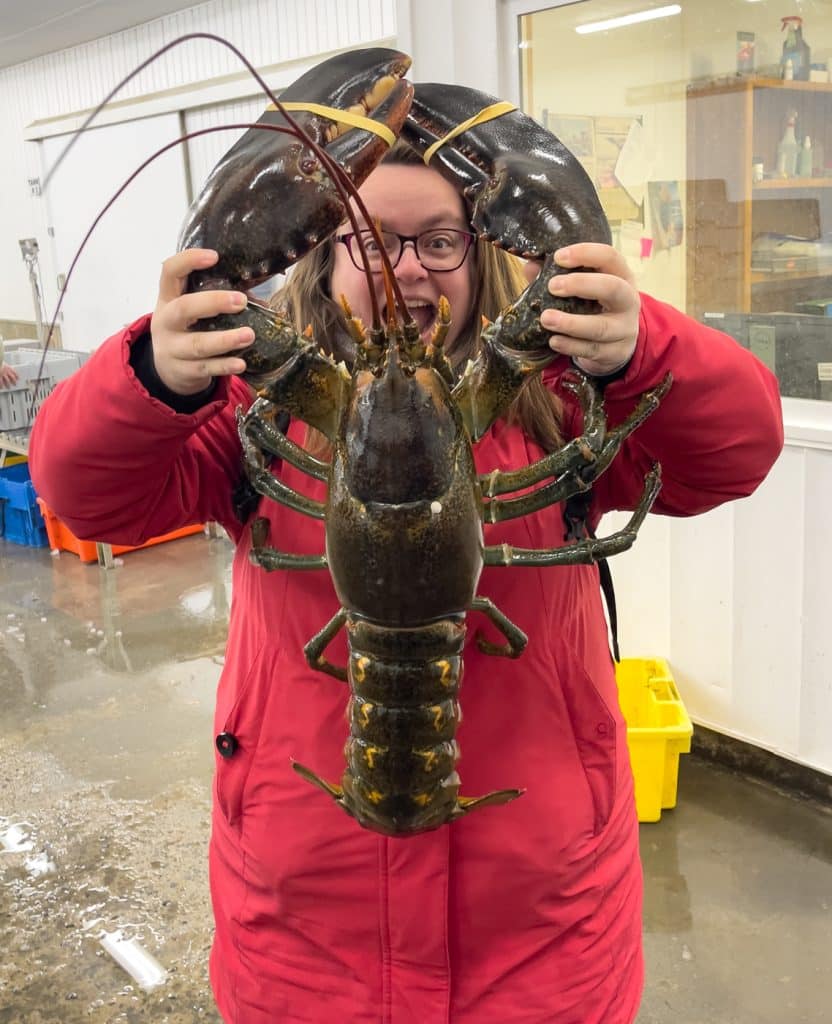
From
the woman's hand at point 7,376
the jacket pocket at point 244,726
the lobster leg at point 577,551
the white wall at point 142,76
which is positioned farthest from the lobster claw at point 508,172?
the woman's hand at point 7,376

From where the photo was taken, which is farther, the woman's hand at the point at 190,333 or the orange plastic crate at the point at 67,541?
the orange plastic crate at the point at 67,541

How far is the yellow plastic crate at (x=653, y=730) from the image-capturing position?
2.69m

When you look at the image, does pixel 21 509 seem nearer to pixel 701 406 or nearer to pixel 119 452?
pixel 119 452

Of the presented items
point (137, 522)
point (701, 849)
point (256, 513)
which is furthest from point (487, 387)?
point (701, 849)

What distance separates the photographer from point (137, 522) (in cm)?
119

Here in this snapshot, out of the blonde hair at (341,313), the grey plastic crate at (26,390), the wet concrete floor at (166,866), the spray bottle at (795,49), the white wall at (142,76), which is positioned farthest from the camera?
the grey plastic crate at (26,390)

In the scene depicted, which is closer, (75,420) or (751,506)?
(75,420)

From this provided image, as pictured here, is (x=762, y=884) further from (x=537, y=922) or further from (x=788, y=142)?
(x=788, y=142)

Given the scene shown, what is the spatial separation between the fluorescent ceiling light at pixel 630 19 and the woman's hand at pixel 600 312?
7.08 ft

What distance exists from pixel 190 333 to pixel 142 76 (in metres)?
5.69

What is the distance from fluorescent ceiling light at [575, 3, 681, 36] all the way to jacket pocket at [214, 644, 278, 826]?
7.85 ft

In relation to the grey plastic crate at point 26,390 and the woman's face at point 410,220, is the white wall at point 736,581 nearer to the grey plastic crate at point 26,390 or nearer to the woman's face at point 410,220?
the woman's face at point 410,220

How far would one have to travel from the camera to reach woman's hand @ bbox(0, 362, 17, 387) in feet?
16.9

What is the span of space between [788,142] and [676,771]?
177 cm
